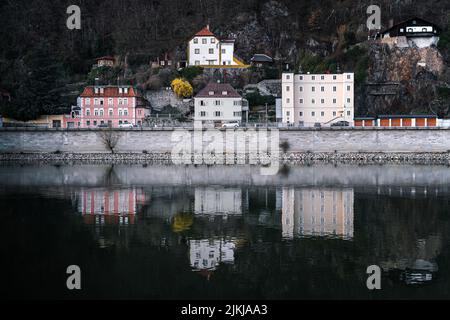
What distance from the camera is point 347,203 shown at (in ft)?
124

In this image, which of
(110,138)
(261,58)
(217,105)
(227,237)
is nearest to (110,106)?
(110,138)

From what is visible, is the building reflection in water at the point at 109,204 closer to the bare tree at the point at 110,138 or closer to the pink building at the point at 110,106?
the bare tree at the point at 110,138

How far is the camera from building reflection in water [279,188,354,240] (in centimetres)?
2973

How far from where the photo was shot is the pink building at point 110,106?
78938mm

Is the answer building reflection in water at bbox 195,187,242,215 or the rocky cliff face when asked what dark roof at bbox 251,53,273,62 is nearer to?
the rocky cliff face

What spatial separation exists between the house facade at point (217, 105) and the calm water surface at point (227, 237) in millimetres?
29129

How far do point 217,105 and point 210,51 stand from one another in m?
15.4

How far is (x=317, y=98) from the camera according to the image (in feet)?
265

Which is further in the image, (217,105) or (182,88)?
(182,88)

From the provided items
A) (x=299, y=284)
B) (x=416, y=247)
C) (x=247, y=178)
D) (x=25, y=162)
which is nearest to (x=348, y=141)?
(x=247, y=178)

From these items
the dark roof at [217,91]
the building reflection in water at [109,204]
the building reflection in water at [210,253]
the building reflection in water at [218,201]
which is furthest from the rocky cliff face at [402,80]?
the building reflection in water at [210,253]

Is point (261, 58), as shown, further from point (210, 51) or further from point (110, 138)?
point (110, 138)
